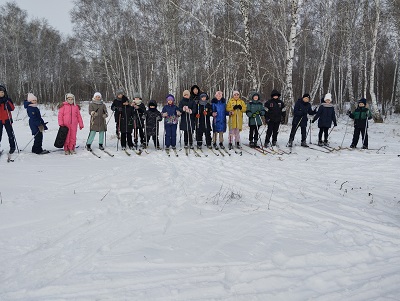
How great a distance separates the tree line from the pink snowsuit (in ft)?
22.9

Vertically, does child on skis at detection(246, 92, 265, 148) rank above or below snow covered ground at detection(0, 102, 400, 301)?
above

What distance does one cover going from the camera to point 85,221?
374 cm

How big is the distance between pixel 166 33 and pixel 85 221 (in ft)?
47.7

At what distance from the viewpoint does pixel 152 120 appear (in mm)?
9031

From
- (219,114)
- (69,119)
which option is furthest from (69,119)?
(219,114)

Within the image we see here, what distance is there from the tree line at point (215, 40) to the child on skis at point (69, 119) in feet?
22.6

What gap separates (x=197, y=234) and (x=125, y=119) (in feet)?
20.5

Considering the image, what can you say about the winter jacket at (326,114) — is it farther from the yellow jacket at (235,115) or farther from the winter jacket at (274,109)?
the yellow jacket at (235,115)

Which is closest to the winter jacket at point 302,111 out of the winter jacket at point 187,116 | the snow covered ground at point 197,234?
the snow covered ground at point 197,234

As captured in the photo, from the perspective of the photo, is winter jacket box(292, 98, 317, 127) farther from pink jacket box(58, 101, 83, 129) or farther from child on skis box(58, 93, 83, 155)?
pink jacket box(58, 101, 83, 129)

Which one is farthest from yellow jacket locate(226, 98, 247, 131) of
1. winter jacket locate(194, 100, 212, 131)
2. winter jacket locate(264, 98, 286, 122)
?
winter jacket locate(264, 98, 286, 122)

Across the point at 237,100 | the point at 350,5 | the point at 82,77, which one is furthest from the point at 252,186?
the point at 82,77

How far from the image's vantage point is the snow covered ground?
248cm

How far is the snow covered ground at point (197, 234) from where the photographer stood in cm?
248
